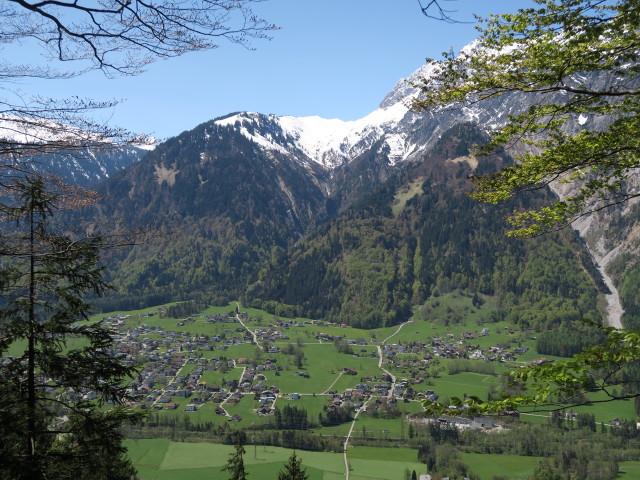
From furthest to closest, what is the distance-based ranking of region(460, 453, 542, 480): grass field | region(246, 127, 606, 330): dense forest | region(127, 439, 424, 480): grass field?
region(246, 127, 606, 330): dense forest
region(460, 453, 542, 480): grass field
region(127, 439, 424, 480): grass field

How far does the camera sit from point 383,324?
549ft

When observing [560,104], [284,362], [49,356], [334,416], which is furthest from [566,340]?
[49,356]

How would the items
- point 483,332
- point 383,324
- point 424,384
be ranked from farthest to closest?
point 383,324
point 483,332
point 424,384

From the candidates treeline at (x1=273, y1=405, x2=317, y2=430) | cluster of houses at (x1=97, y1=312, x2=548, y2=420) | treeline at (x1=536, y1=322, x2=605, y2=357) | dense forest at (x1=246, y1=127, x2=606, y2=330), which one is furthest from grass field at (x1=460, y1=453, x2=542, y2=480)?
dense forest at (x1=246, y1=127, x2=606, y2=330)

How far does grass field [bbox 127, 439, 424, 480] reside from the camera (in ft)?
203

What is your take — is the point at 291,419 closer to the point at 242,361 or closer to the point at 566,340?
the point at 242,361

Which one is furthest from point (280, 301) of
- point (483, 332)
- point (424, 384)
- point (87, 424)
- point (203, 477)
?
point (87, 424)

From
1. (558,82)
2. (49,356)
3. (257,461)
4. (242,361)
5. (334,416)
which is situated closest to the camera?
(558,82)

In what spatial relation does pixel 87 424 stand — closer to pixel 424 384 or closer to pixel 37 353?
pixel 37 353

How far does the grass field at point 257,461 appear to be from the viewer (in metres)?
61.9

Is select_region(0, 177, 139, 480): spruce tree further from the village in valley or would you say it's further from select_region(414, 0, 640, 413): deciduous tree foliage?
the village in valley

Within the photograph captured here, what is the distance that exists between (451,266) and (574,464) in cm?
12841

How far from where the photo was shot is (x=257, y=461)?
67.6m

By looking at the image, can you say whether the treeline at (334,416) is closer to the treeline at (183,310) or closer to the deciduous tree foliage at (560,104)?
the deciduous tree foliage at (560,104)
